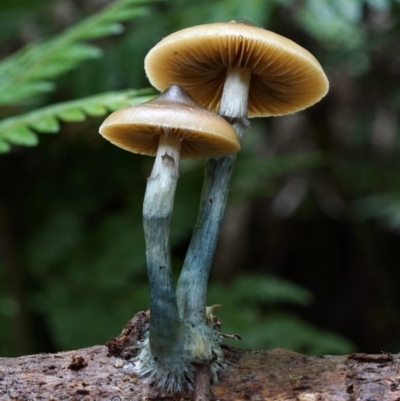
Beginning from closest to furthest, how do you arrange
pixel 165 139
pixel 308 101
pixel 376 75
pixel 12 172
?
pixel 165 139, pixel 308 101, pixel 12 172, pixel 376 75

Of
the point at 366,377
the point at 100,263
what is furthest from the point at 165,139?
the point at 100,263

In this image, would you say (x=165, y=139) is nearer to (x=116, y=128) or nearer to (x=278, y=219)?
(x=116, y=128)

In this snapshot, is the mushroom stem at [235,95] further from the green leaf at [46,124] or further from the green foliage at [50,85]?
the green leaf at [46,124]

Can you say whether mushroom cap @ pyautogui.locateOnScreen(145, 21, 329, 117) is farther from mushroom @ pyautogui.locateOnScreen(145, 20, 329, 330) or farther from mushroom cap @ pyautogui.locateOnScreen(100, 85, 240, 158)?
mushroom cap @ pyautogui.locateOnScreen(100, 85, 240, 158)

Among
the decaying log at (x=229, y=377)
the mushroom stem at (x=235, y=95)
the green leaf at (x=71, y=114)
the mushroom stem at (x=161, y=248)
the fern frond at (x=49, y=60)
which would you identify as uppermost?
the fern frond at (x=49, y=60)

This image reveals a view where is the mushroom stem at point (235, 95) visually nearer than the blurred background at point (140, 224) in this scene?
Yes

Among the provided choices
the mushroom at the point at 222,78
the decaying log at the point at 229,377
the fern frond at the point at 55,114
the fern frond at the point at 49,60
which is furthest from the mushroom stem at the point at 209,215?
the fern frond at the point at 49,60

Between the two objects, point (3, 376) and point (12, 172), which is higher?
point (12, 172)

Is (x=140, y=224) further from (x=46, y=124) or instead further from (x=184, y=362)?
(x=184, y=362)
